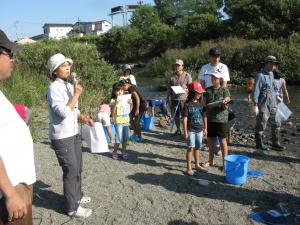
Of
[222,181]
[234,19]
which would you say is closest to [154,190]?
[222,181]

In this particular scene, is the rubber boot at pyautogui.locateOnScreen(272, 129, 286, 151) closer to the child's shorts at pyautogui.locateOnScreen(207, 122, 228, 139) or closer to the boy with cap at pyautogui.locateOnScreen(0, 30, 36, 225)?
the child's shorts at pyautogui.locateOnScreen(207, 122, 228, 139)

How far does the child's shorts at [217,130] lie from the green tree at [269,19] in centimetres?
3301

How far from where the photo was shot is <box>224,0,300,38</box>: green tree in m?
38.0

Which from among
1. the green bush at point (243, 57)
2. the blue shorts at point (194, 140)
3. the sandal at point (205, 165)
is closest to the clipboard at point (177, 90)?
the sandal at point (205, 165)

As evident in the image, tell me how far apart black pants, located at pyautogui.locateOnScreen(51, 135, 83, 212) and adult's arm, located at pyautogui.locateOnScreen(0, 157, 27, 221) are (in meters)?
2.23

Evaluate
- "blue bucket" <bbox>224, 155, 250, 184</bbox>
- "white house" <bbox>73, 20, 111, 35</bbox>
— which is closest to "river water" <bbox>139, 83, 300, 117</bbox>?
"blue bucket" <bbox>224, 155, 250, 184</bbox>

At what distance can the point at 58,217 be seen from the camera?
4984 millimetres

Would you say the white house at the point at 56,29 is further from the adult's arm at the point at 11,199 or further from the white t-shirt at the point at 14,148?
the adult's arm at the point at 11,199

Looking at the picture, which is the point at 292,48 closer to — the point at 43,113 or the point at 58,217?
the point at 43,113

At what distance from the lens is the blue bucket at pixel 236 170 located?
593cm

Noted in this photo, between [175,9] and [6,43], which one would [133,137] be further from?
[175,9]

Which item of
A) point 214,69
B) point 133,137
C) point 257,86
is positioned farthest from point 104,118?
point 257,86

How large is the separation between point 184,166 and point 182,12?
283 feet

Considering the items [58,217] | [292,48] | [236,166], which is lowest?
[58,217]
